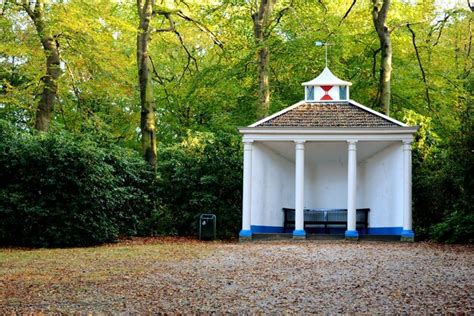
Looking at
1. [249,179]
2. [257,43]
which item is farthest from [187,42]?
[249,179]

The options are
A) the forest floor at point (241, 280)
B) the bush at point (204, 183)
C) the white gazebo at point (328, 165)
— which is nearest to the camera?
the forest floor at point (241, 280)

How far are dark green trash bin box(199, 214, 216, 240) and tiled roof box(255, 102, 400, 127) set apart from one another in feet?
10.0

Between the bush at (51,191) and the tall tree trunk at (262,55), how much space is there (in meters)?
7.22

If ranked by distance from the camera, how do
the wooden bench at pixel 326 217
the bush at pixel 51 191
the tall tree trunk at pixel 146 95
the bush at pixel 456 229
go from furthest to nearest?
the tall tree trunk at pixel 146 95
the wooden bench at pixel 326 217
the bush at pixel 51 191
the bush at pixel 456 229

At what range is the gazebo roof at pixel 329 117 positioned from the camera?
758 inches

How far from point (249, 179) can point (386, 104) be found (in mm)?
6157

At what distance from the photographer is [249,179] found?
763 inches

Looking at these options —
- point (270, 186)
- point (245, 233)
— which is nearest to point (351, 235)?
point (245, 233)

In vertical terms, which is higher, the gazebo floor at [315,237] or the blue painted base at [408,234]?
the blue painted base at [408,234]

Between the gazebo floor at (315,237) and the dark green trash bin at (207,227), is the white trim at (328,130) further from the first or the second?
the gazebo floor at (315,237)

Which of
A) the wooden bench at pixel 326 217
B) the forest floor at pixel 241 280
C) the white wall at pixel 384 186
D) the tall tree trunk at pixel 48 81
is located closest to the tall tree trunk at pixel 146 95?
the tall tree trunk at pixel 48 81

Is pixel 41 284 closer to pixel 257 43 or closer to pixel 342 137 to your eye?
pixel 342 137

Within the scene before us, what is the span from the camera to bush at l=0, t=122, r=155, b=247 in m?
17.3

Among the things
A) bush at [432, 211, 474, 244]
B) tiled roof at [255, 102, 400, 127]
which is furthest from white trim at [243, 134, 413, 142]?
bush at [432, 211, 474, 244]
